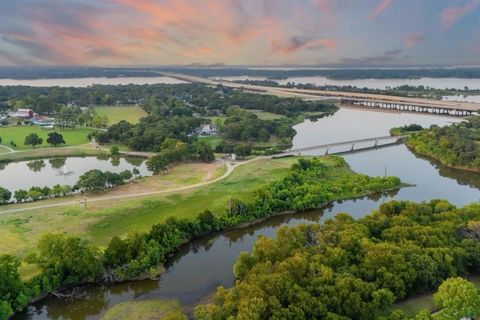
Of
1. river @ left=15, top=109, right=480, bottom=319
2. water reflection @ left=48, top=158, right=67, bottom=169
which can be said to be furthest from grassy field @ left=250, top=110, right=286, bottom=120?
water reflection @ left=48, top=158, right=67, bottom=169

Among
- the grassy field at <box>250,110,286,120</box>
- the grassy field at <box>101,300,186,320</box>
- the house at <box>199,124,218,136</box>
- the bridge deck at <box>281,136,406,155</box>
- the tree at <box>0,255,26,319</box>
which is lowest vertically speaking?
the grassy field at <box>101,300,186,320</box>

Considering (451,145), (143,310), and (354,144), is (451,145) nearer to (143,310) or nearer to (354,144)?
(354,144)

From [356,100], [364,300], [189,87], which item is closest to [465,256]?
[364,300]

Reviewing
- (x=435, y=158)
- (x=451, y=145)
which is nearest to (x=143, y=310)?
(x=435, y=158)

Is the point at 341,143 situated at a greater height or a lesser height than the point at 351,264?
greater

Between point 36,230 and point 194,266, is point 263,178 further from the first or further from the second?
point 36,230

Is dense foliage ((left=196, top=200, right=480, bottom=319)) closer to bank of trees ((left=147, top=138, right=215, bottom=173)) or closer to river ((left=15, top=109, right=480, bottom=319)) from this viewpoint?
river ((left=15, top=109, right=480, bottom=319))

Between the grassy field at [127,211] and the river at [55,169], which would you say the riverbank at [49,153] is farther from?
the grassy field at [127,211]
